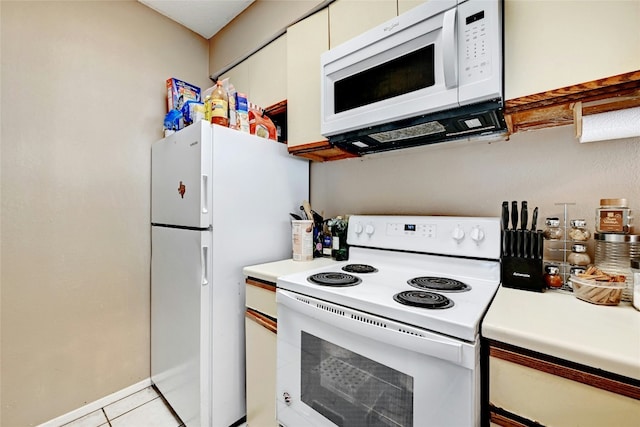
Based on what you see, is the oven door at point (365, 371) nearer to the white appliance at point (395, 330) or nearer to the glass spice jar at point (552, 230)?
the white appliance at point (395, 330)

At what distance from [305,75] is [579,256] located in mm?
1475

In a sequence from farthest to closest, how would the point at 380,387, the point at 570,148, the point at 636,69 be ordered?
the point at 570,148
the point at 380,387
the point at 636,69

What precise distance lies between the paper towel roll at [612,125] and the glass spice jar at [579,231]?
29 centimetres

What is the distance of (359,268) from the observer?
1.37 metres

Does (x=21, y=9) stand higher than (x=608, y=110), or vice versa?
→ (x=21, y=9)

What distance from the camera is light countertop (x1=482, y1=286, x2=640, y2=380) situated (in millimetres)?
587

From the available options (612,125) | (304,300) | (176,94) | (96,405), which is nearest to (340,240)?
(304,300)

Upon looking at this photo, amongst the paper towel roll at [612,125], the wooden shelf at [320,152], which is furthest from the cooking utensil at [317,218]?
the paper towel roll at [612,125]

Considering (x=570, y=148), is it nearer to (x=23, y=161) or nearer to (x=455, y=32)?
(x=455, y=32)

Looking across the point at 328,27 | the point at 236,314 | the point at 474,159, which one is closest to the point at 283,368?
the point at 236,314

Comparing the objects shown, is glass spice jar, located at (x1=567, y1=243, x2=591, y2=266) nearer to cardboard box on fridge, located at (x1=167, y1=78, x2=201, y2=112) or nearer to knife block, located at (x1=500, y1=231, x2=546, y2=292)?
knife block, located at (x1=500, y1=231, x2=546, y2=292)

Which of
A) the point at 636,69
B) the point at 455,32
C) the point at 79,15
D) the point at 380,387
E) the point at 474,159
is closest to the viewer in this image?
the point at 636,69

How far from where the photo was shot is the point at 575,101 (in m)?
0.92

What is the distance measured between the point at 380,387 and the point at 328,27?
1.62m
